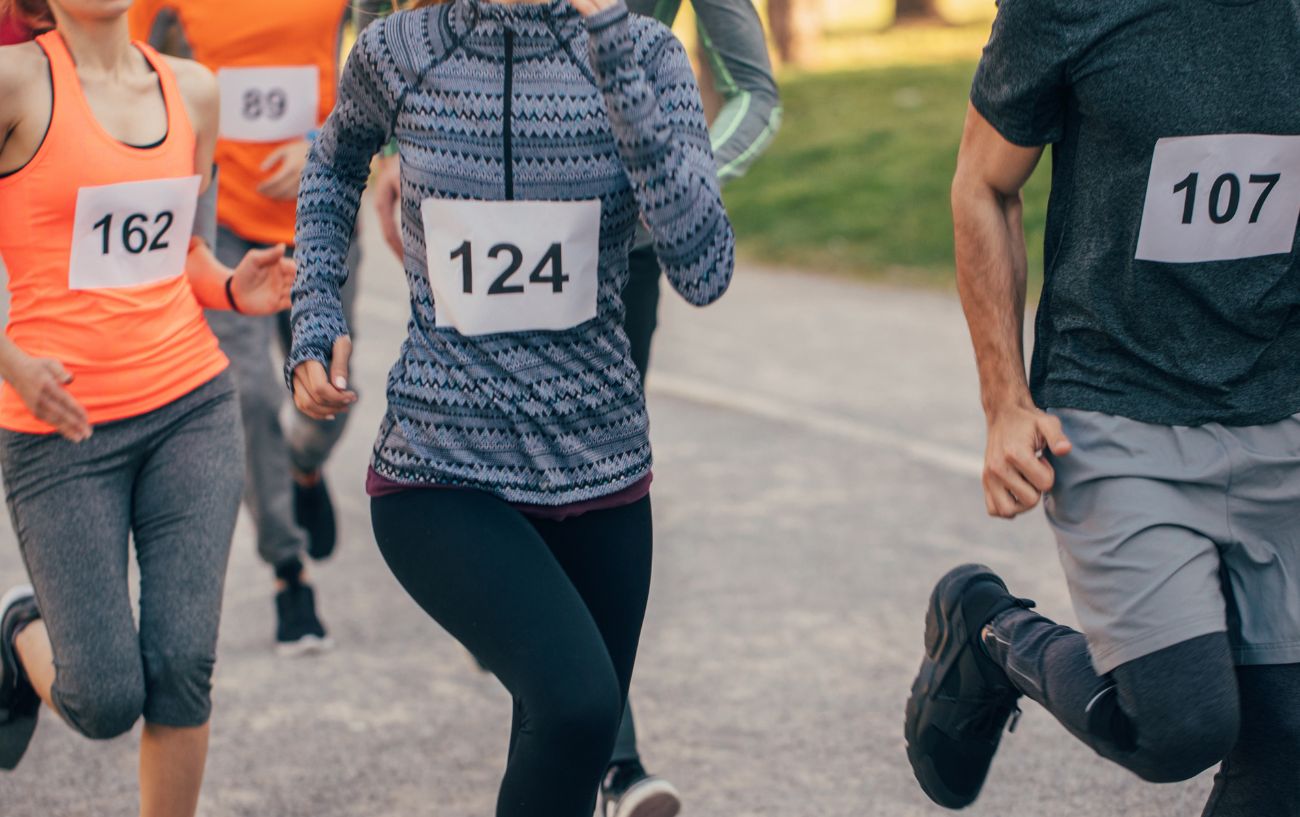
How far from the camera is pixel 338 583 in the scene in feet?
19.6

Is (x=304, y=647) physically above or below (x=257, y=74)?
below

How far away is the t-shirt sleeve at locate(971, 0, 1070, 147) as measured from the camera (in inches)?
117

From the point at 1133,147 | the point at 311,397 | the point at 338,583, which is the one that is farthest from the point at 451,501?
the point at 338,583

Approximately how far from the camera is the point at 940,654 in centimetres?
368

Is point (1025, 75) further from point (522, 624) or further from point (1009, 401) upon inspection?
point (522, 624)

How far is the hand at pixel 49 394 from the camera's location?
11.1 feet

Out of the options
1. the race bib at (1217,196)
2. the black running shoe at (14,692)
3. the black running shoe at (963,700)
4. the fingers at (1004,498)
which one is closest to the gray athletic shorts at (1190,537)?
the fingers at (1004,498)

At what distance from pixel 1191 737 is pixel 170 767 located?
187 cm

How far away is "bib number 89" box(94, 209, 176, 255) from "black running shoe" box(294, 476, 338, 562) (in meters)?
2.43

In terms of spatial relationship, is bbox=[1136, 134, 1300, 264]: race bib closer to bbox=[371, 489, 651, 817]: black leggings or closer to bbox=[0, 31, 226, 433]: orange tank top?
bbox=[371, 489, 651, 817]: black leggings

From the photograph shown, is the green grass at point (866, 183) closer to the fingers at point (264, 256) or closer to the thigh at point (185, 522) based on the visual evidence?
the fingers at point (264, 256)

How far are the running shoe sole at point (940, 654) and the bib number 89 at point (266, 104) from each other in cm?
250

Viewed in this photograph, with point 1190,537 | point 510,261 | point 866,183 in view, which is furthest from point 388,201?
point 866,183

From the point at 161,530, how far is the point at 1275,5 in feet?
7.23
